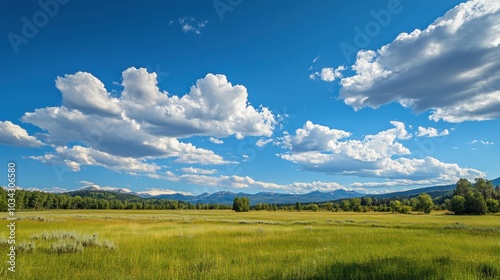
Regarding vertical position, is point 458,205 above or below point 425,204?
above

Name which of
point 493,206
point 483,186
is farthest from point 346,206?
point 493,206

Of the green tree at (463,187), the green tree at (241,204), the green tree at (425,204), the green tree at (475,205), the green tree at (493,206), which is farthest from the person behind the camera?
the green tree at (241,204)

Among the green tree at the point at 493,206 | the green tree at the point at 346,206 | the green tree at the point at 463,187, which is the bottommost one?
the green tree at the point at 346,206

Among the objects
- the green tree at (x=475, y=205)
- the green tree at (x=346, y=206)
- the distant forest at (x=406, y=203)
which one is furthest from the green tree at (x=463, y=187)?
the green tree at (x=346, y=206)

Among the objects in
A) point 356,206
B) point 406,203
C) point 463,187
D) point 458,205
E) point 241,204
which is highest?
point 463,187

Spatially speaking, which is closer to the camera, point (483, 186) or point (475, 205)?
point (475, 205)

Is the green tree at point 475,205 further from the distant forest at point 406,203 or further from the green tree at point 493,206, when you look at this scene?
the green tree at point 493,206

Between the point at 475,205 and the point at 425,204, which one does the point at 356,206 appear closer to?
the point at 425,204

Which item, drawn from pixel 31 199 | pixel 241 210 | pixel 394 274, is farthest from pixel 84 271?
pixel 31 199

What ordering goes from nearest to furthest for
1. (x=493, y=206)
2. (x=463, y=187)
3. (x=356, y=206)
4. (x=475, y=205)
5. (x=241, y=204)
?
(x=475, y=205)
(x=493, y=206)
(x=463, y=187)
(x=241, y=204)
(x=356, y=206)

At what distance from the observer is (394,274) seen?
9.91 metres

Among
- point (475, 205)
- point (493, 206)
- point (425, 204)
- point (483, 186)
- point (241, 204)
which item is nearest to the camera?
point (475, 205)

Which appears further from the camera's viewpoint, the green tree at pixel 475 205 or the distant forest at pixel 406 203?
the distant forest at pixel 406 203

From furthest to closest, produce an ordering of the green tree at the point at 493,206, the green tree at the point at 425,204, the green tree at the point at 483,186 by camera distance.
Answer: the green tree at the point at 483,186 < the green tree at the point at 425,204 < the green tree at the point at 493,206
